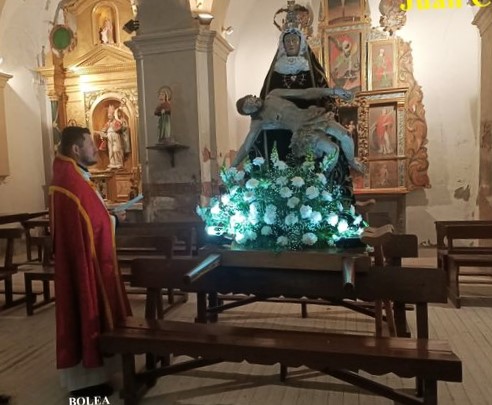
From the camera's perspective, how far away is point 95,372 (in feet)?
9.86

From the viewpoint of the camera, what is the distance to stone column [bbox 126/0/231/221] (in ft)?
24.2

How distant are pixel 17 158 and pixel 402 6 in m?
9.39

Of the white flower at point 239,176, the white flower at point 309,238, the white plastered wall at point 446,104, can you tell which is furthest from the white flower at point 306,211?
the white plastered wall at point 446,104

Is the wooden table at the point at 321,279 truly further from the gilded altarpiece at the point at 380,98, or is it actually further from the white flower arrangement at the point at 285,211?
the gilded altarpiece at the point at 380,98

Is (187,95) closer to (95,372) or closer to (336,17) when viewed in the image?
(336,17)

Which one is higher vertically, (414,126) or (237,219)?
(414,126)

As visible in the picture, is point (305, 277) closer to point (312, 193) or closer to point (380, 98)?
point (312, 193)

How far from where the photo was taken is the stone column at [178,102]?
290 inches

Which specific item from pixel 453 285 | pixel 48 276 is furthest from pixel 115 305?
pixel 453 285

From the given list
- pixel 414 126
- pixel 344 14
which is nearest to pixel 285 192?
pixel 414 126

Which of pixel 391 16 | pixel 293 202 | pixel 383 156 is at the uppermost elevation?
pixel 391 16

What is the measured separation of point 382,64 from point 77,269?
814 centimetres

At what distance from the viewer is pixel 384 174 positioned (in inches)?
360

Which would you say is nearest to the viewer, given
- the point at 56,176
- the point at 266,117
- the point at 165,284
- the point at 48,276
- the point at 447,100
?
the point at 56,176
